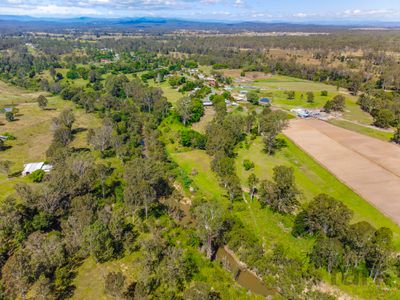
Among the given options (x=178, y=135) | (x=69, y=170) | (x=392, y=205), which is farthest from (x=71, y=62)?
(x=392, y=205)

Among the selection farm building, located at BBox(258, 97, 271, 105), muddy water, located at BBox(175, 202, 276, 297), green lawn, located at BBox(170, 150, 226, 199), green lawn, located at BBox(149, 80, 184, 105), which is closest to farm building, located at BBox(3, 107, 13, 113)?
green lawn, located at BBox(149, 80, 184, 105)

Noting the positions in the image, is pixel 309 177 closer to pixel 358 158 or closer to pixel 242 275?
pixel 358 158

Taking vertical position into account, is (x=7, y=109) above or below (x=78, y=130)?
above

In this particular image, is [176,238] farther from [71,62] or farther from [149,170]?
[71,62]

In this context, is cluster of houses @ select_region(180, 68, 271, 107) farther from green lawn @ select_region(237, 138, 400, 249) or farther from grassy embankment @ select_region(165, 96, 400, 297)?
green lawn @ select_region(237, 138, 400, 249)

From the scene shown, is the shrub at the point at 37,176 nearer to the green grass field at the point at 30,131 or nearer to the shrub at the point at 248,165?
the green grass field at the point at 30,131

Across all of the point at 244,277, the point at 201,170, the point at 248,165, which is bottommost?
the point at 244,277

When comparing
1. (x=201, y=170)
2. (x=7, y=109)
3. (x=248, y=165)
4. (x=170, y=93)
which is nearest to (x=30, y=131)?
(x=7, y=109)
